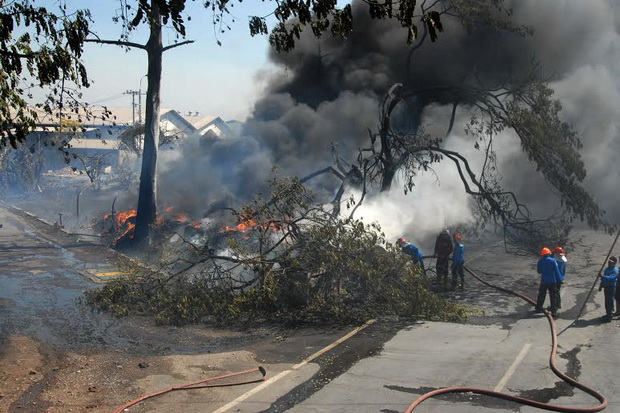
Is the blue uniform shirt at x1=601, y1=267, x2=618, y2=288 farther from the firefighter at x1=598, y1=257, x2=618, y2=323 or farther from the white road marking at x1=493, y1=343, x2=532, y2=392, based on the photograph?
the white road marking at x1=493, y1=343, x2=532, y2=392

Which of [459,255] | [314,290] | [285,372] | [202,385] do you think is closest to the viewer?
[202,385]

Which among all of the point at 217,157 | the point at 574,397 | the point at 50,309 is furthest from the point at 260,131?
the point at 574,397

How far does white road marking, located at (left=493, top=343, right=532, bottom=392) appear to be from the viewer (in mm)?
6348

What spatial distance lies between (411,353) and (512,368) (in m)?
1.25

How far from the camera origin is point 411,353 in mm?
7559

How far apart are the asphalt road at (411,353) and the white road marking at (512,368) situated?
0.6 inches

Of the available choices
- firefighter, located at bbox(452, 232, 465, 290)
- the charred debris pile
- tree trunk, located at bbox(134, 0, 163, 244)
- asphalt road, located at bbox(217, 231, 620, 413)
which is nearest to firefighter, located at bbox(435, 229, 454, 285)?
firefighter, located at bbox(452, 232, 465, 290)

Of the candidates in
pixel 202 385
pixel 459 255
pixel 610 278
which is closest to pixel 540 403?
pixel 202 385

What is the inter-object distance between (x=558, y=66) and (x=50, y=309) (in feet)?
59.0

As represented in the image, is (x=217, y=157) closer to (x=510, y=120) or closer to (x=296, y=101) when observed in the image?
(x=296, y=101)

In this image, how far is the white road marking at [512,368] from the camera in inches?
250

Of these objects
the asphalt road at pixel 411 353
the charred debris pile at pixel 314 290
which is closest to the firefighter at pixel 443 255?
the asphalt road at pixel 411 353

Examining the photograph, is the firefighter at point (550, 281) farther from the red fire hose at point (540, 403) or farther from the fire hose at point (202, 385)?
the fire hose at point (202, 385)

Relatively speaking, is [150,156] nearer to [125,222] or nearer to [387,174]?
[125,222]
